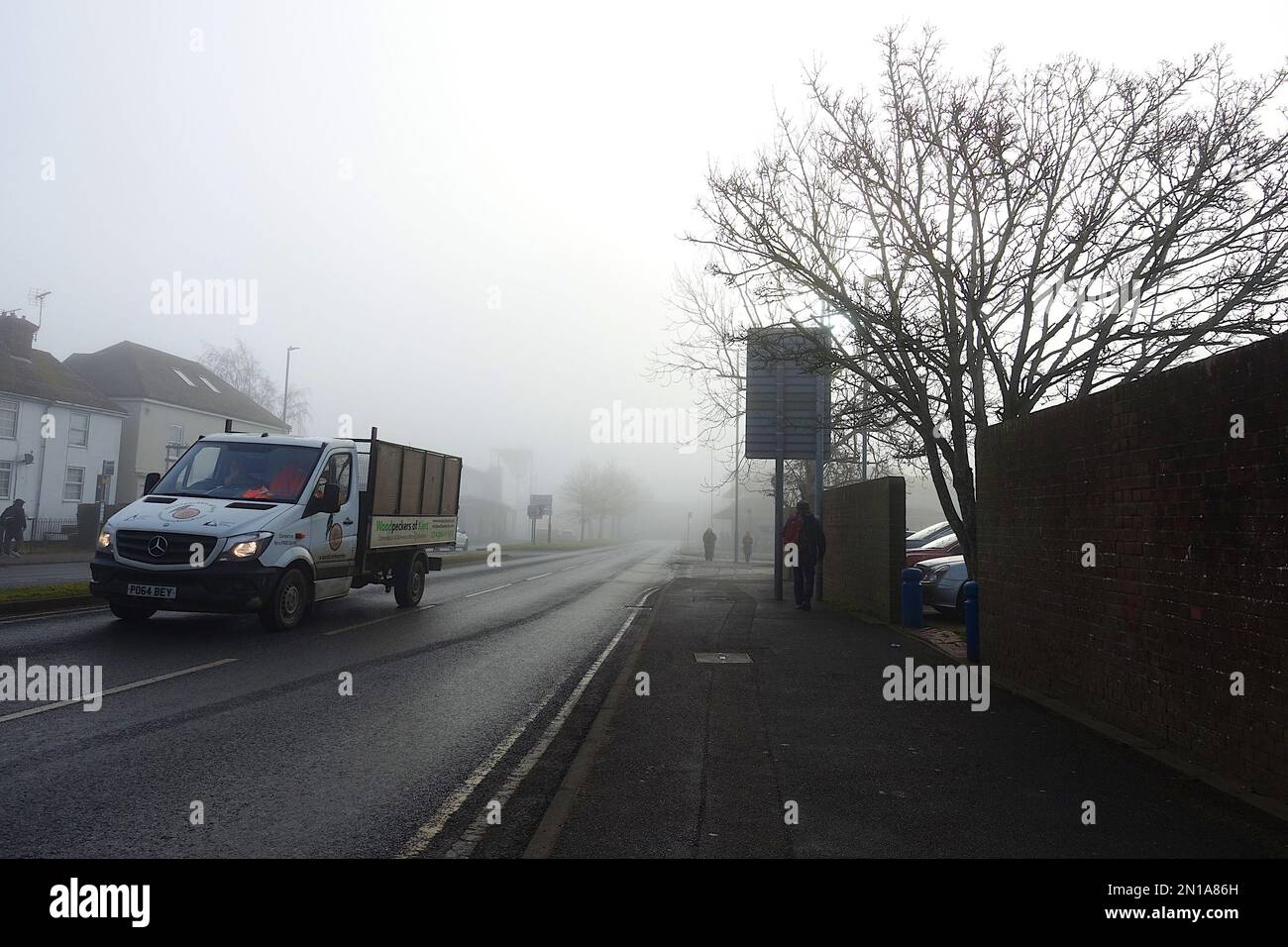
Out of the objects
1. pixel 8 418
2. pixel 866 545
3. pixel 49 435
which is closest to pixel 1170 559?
pixel 866 545

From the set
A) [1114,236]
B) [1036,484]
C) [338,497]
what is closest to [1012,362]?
[1114,236]

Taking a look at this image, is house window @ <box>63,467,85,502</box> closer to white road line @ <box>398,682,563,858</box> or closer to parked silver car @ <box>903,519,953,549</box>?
parked silver car @ <box>903,519,953,549</box>

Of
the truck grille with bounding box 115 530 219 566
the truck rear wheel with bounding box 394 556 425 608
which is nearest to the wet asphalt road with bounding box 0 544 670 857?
the truck grille with bounding box 115 530 219 566

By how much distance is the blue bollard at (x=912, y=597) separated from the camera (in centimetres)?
1243

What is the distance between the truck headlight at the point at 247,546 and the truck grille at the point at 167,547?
0.61 ft

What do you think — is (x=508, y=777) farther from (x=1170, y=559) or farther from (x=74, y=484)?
(x=74, y=484)

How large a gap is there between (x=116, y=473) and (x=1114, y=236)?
49.8m

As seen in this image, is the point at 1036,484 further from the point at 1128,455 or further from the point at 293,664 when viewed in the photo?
the point at 293,664

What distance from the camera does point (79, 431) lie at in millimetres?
41000

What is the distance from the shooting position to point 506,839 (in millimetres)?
4043

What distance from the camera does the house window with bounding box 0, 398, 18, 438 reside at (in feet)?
120

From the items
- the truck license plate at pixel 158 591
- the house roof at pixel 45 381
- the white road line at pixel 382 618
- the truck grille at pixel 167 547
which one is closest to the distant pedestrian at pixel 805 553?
Result: the white road line at pixel 382 618

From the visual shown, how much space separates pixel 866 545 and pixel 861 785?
407 inches
